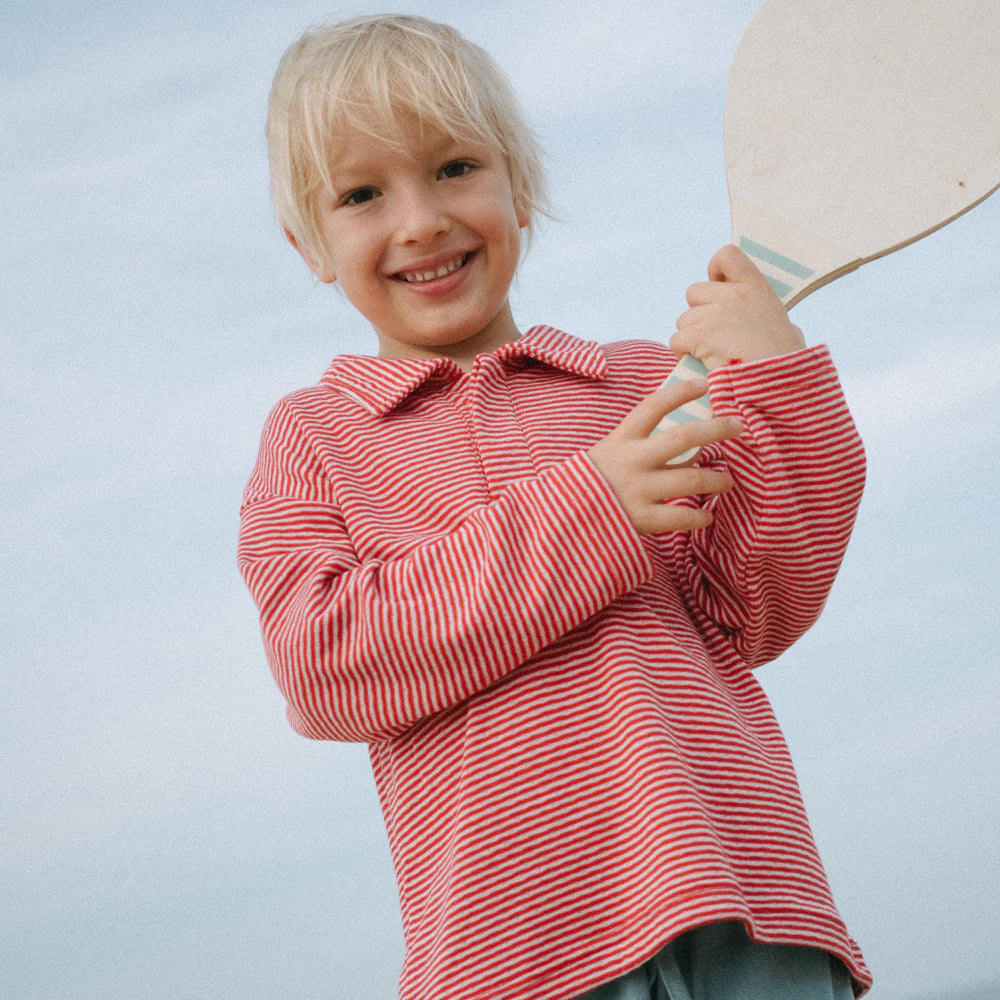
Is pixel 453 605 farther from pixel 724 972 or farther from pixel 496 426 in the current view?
pixel 724 972

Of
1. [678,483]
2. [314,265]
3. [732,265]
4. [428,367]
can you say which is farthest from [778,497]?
[314,265]

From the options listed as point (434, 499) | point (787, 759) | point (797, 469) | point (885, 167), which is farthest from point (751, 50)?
point (787, 759)

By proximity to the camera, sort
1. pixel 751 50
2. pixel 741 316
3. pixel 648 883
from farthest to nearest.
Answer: pixel 751 50 → pixel 741 316 → pixel 648 883

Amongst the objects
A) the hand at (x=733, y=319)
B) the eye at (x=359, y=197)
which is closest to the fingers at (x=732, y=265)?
the hand at (x=733, y=319)

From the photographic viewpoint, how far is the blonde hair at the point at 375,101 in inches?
50.4

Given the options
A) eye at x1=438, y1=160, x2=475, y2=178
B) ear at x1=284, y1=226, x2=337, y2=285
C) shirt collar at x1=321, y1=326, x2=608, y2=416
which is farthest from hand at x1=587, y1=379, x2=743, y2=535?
ear at x1=284, y1=226, x2=337, y2=285

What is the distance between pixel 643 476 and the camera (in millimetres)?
1093

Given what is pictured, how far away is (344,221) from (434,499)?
1.03 ft

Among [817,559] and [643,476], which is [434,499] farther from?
[817,559]

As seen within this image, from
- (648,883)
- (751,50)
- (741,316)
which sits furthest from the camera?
(751,50)

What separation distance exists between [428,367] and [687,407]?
0.30 m

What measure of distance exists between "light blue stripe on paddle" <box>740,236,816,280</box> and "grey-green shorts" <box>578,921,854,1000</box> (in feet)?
1.88

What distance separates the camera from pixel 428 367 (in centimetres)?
132

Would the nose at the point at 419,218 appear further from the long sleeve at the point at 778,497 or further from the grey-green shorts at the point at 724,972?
the grey-green shorts at the point at 724,972
